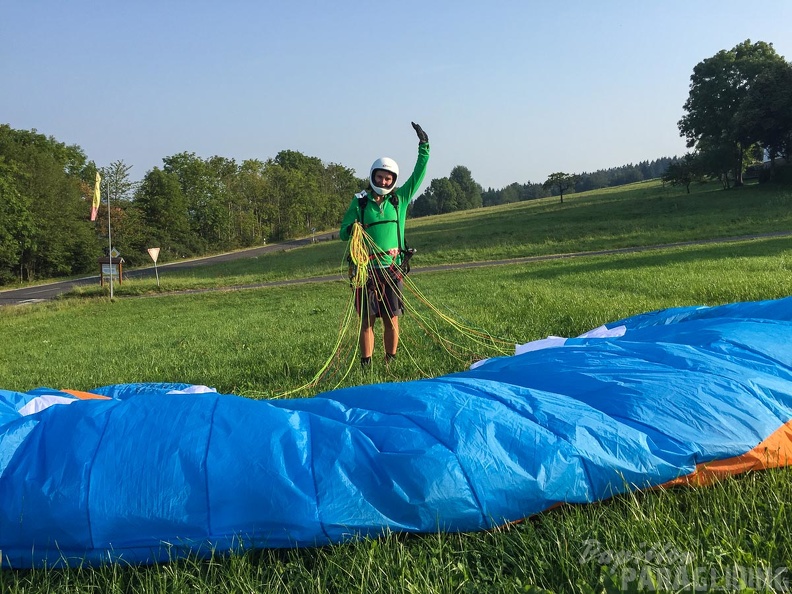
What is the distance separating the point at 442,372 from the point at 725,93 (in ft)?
115

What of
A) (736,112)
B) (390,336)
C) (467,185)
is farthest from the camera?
(467,185)

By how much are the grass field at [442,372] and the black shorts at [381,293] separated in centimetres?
38

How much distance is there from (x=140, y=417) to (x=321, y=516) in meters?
0.73

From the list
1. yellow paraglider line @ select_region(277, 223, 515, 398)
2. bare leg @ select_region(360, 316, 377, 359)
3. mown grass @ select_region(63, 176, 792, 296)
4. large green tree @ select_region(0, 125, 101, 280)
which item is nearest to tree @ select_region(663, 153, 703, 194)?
mown grass @ select_region(63, 176, 792, 296)

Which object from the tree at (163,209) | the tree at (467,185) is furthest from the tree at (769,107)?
the tree at (467,185)

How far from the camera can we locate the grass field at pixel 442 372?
4.36 feet

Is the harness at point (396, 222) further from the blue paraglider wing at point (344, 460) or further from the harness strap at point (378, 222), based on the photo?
the blue paraglider wing at point (344, 460)

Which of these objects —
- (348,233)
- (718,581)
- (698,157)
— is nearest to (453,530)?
(718,581)

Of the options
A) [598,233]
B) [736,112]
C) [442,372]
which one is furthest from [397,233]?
[736,112]

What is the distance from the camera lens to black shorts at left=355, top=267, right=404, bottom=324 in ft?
13.0

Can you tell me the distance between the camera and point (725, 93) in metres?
30.8

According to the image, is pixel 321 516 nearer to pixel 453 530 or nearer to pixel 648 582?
pixel 453 530

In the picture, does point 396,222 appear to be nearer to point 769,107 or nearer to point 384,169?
point 384,169

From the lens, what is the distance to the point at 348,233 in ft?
13.4
